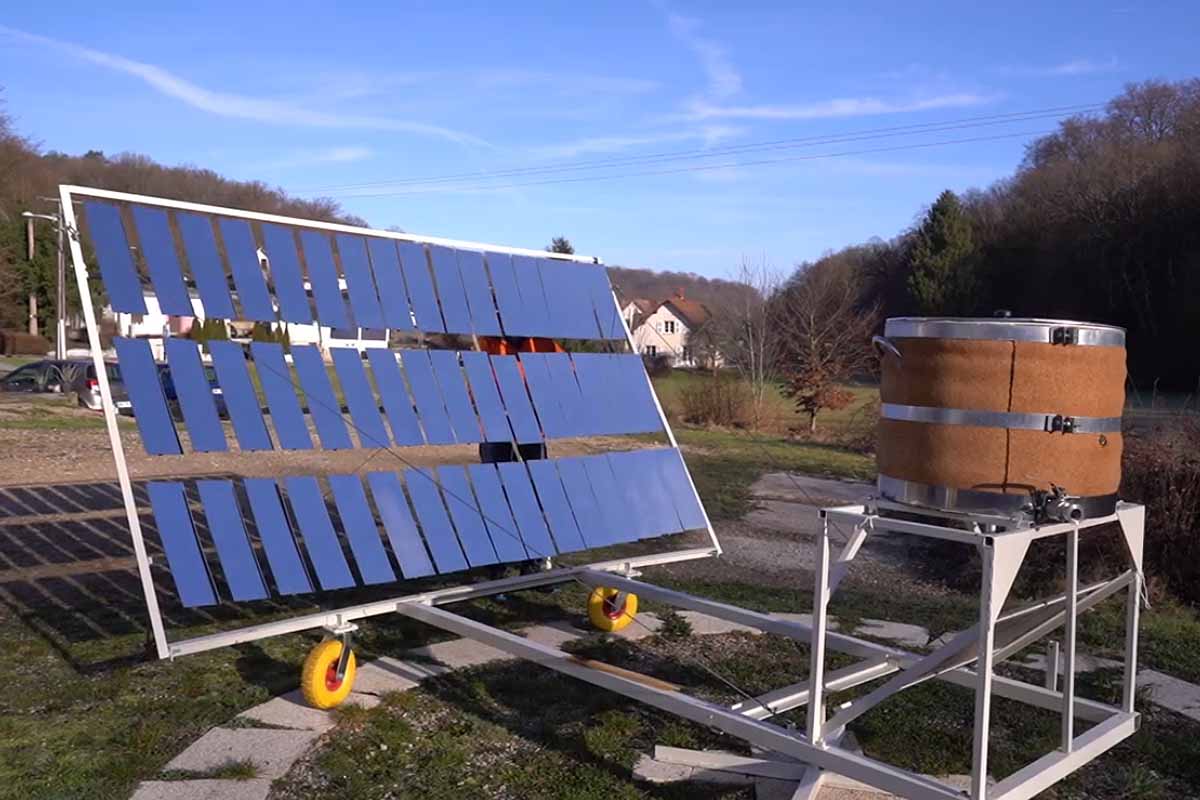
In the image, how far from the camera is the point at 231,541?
5902 millimetres

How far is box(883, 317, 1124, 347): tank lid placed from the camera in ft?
12.9

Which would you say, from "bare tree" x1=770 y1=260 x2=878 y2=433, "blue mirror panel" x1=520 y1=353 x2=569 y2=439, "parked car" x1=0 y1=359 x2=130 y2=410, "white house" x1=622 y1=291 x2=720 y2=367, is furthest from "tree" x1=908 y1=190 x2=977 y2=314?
"blue mirror panel" x1=520 y1=353 x2=569 y2=439

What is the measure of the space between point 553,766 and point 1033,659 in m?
3.99

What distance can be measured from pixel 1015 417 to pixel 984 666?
3.21 feet

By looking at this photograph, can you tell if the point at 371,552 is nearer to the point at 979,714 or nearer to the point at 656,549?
the point at 979,714

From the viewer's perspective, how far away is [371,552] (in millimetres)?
6391

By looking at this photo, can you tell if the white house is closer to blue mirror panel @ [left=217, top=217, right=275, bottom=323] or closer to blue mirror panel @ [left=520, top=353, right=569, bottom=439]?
blue mirror panel @ [left=520, top=353, right=569, bottom=439]

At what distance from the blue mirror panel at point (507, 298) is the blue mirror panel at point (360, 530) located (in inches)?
72.4

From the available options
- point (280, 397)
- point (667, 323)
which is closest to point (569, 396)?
point (280, 397)

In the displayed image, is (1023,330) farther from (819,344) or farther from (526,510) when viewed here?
(819,344)

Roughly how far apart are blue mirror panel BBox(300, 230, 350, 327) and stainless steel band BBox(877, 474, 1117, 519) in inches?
156

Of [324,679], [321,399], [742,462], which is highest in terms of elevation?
[321,399]

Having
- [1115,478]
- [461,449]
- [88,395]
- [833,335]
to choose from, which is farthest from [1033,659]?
[88,395]

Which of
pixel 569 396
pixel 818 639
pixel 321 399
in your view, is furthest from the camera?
pixel 569 396
